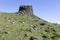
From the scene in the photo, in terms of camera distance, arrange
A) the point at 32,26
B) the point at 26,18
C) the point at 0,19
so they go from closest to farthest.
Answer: the point at 32,26
the point at 0,19
the point at 26,18

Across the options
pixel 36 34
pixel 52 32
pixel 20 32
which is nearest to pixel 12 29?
pixel 20 32

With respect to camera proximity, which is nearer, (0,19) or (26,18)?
(0,19)

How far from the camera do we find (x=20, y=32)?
32.2m

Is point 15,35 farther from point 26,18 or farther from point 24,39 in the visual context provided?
point 26,18

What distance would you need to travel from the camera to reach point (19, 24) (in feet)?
118

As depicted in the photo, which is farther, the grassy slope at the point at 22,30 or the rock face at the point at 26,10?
the rock face at the point at 26,10

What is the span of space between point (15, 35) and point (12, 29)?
252 centimetres

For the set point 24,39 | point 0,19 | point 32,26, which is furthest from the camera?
point 0,19

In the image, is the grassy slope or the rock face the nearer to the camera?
the grassy slope

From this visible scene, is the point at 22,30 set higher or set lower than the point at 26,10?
lower

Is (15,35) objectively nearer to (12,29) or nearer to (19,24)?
(12,29)

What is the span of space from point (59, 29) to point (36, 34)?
5365 millimetres

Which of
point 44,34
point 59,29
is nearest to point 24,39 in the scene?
point 44,34

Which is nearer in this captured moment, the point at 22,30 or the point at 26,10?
the point at 22,30
